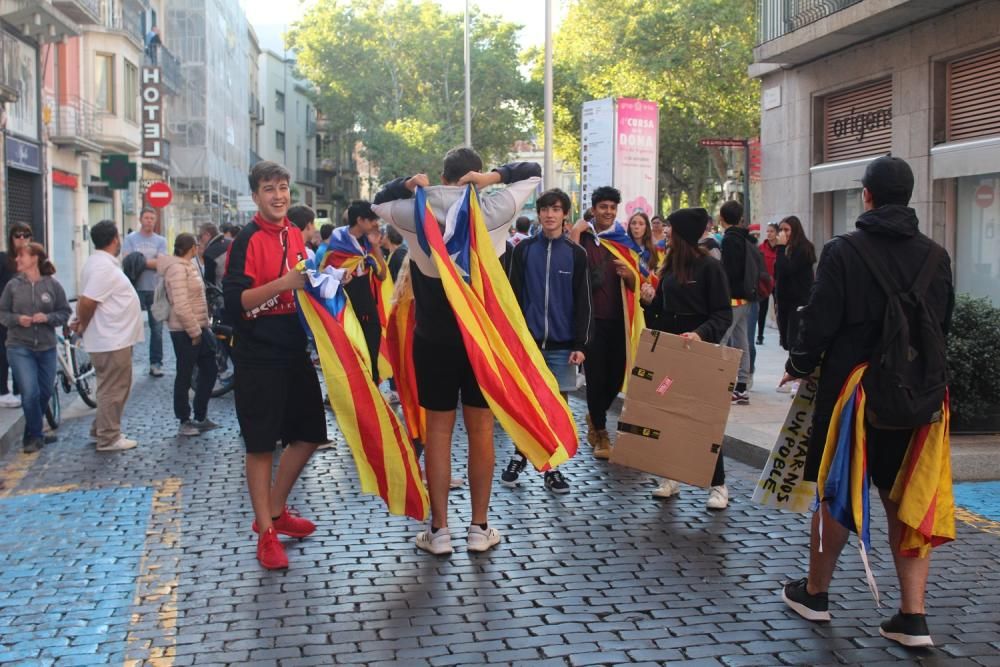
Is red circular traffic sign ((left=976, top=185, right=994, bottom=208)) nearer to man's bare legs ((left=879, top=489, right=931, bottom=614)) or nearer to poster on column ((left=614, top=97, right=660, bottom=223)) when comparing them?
poster on column ((left=614, top=97, right=660, bottom=223))

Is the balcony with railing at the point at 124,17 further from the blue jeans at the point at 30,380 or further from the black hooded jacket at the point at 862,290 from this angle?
the black hooded jacket at the point at 862,290

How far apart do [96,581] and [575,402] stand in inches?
262

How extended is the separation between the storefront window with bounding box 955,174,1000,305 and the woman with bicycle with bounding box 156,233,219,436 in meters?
9.59

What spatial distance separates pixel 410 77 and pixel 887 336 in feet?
208

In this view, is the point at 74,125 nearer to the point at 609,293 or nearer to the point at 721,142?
the point at 721,142

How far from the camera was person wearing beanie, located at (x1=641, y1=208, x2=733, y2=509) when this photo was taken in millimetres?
6867

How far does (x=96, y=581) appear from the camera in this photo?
5.51 meters

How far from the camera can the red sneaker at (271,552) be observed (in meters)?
5.62

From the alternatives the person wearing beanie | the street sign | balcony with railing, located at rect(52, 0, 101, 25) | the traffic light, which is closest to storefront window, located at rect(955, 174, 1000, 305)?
the street sign

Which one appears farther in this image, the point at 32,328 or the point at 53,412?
the point at 53,412

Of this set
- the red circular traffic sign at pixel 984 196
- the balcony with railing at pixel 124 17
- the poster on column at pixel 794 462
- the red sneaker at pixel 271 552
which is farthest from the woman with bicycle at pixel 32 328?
the balcony with railing at pixel 124 17

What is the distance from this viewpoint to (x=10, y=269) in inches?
435

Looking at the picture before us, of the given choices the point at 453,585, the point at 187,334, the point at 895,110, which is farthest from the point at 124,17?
the point at 453,585

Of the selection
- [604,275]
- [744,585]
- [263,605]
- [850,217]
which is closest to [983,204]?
[850,217]
